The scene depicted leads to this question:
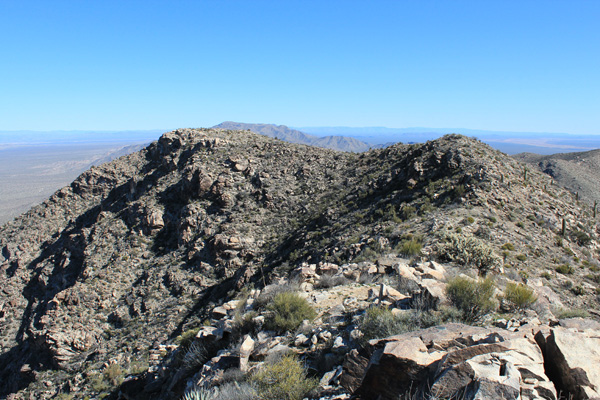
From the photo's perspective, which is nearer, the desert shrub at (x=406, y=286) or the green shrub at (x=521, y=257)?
the desert shrub at (x=406, y=286)

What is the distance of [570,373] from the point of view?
3.62 meters

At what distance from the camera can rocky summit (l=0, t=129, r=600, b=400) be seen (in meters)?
4.39

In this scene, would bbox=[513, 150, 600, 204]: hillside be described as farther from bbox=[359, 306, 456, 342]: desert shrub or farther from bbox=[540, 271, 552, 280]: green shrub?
bbox=[359, 306, 456, 342]: desert shrub

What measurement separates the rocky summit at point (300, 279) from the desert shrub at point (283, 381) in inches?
1.1

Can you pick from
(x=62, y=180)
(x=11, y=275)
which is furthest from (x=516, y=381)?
(x=62, y=180)

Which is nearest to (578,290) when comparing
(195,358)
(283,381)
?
(283,381)

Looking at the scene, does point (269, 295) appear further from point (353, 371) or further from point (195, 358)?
point (353, 371)

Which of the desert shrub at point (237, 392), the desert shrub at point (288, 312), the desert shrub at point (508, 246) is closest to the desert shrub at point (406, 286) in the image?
the desert shrub at point (288, 312)

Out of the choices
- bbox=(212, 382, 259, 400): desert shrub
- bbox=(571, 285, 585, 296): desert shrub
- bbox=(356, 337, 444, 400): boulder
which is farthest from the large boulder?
bbox=(571, 285, 585, 296): desert shrub

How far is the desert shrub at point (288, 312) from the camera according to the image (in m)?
7.18

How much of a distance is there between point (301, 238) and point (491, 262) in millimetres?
11323

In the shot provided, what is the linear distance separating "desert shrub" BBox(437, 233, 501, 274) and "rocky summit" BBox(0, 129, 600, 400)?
0.21ft

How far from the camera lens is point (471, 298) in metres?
6.11

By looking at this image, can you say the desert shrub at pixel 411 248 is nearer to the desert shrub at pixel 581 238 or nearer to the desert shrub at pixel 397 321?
the desert shrub at pixel 397 321
